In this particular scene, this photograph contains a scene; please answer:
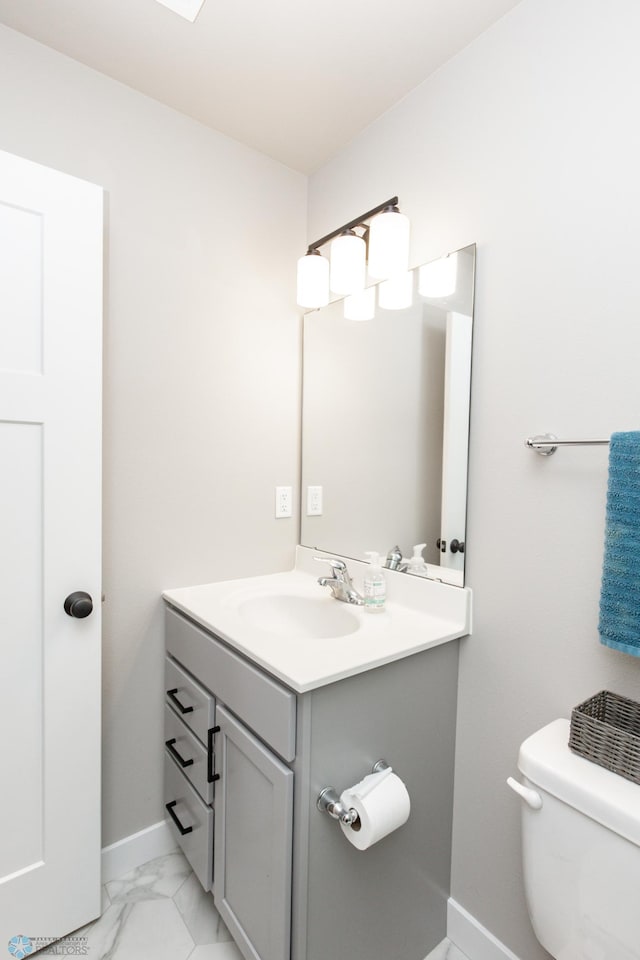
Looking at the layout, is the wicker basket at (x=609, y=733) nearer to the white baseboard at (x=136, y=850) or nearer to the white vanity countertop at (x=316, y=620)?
the white vanity countertop at (x=316, y=620)

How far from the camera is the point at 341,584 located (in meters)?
1.50

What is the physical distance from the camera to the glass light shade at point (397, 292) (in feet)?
4.66

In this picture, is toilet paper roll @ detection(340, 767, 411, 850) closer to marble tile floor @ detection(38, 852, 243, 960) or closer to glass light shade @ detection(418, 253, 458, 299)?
marble tile floor @ detection(38, 852, 243, 960)

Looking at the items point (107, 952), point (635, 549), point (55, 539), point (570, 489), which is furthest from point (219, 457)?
point (107, 952)

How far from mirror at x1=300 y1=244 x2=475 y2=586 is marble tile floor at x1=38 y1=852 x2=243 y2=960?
3.67 ft

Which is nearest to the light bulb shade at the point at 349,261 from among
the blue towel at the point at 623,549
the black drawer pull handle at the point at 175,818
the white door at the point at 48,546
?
the white door at the point at 48,546

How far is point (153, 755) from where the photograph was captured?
154 centimetres

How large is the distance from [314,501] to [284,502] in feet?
0.38

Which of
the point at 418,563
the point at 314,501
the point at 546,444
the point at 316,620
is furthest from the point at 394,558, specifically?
the point at 546,444

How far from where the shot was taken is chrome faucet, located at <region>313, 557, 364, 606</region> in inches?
58.1

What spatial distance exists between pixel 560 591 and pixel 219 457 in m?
1.11

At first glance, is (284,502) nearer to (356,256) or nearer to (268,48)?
(356,256)

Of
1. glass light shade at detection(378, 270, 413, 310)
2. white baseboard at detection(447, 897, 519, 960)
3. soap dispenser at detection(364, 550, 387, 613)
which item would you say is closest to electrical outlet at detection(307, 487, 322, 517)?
soap dispenser at detection(364, 550, 387, 613)

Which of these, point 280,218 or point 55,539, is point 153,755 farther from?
point 280,218
